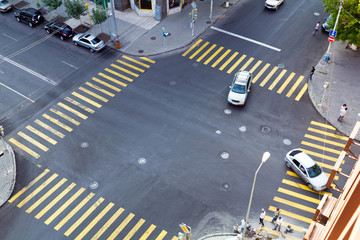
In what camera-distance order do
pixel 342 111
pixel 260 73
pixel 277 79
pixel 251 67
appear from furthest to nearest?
pixel 251 67, pixel 260 73, pixel 277 79, pixel 342 111

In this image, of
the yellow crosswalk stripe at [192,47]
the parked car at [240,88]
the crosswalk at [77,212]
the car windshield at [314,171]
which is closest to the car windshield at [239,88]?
the parked car at [240,88]

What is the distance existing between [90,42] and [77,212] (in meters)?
22.3

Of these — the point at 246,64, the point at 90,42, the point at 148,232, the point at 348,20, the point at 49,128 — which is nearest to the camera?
the point at 148,232

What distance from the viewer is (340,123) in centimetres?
3591

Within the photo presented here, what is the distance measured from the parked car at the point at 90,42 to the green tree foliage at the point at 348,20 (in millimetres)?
26483

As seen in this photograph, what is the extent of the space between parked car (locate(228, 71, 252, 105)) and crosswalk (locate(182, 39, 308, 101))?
2.24 meters

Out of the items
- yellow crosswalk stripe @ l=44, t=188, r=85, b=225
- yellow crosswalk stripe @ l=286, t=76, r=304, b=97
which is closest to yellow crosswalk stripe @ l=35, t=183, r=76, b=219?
yellow crosswalk stripe @ l=44, t=188, r=85, b=225

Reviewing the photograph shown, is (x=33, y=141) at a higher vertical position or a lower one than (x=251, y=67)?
lower

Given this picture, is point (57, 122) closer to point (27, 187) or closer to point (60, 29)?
point (27, 187)

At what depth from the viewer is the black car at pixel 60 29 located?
4638 centimetres

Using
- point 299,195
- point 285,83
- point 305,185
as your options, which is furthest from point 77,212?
point 285,83

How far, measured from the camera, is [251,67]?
139ft

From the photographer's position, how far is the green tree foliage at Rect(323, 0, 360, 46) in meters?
37.5

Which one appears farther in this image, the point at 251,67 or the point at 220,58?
the point at 220,58
